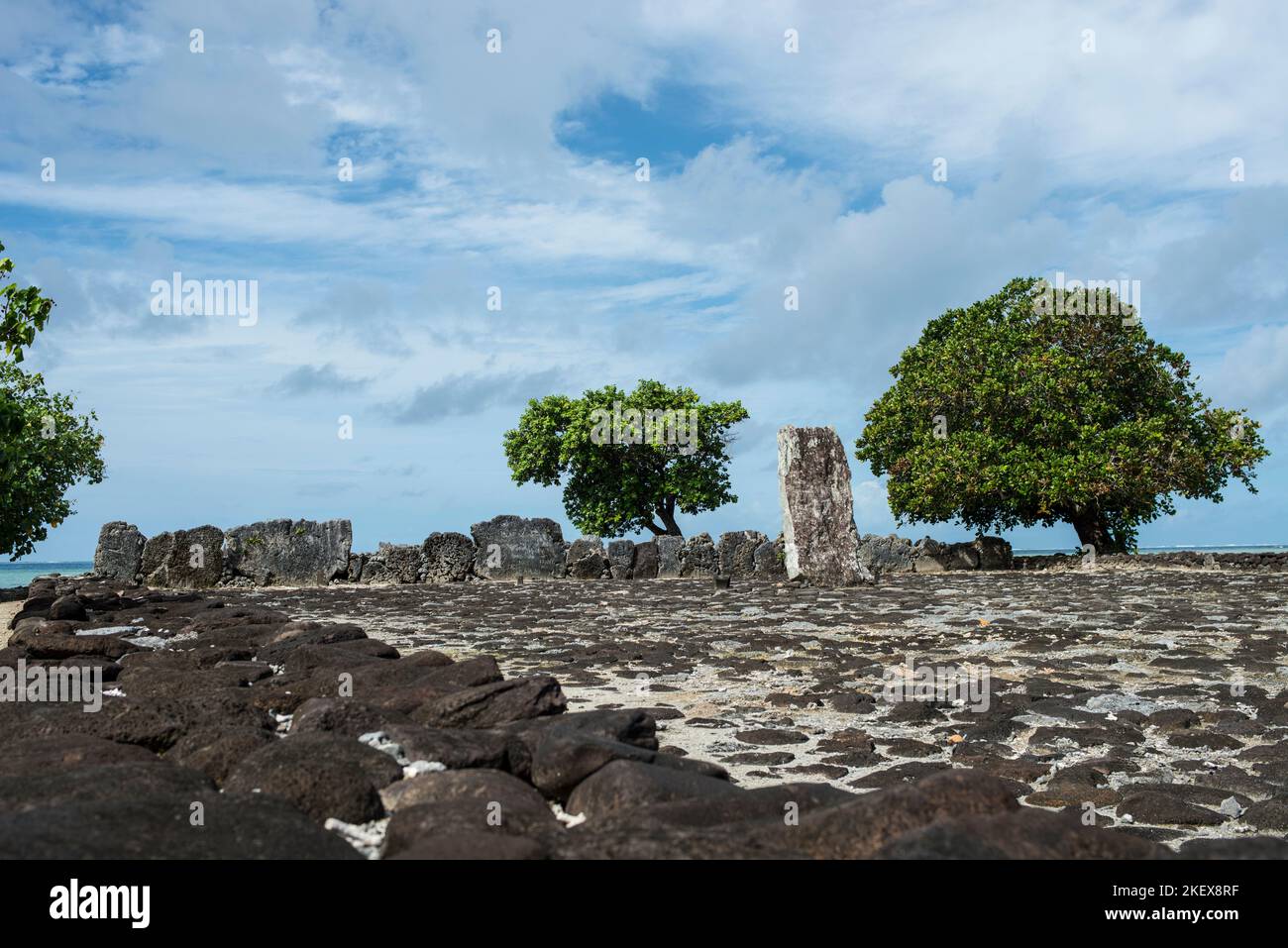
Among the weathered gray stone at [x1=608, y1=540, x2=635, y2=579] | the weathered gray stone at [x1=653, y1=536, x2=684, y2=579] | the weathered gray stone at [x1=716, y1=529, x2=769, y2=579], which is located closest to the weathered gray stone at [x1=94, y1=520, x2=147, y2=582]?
the weathered gray stone at [x1=608, y1=540, x2=635, y2=579]

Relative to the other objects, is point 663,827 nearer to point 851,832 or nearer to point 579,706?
point 851,832

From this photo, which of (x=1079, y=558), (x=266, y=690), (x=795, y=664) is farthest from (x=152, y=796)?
(x=1079, y=558)

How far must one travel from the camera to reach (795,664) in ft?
23.4

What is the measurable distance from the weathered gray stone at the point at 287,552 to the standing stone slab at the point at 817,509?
9.34 meters

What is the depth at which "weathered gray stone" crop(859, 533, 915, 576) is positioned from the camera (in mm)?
23156

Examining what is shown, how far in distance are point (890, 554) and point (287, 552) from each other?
1338 centimetres

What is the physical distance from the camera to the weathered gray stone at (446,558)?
21.2 metres

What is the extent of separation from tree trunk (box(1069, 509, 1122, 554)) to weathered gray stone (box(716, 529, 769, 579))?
8797 mm

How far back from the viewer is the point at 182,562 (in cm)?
1952

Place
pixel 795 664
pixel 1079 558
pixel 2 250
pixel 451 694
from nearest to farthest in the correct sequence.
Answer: pixel 451 694 < pixel 795 664 < pixel 2 250 < pixel 1079 558

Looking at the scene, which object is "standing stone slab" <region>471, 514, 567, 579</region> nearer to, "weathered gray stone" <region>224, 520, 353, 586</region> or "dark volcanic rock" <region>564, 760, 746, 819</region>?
"weathered gray stone" <region>224, 520, 353, 586</region>

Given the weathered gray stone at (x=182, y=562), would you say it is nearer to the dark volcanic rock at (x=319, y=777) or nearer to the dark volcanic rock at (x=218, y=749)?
the dark volcanic rock at (x=218, y=749)

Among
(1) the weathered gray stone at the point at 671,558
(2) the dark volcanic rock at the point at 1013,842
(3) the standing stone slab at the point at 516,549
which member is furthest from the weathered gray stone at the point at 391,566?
(2) the dark volcanic rock at the point at 1013,842

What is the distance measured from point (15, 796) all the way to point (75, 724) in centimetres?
144
